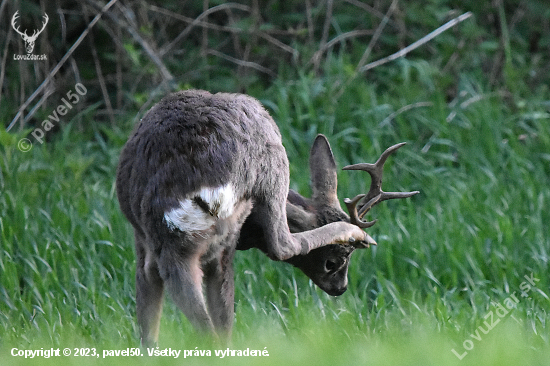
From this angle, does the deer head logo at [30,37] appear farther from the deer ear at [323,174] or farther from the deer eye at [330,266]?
the deer eye at [330,266]

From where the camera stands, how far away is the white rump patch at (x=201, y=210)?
142 inches

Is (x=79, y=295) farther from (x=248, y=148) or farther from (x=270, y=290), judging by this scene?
(x=248, y=148)

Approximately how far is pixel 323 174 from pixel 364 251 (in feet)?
4.83

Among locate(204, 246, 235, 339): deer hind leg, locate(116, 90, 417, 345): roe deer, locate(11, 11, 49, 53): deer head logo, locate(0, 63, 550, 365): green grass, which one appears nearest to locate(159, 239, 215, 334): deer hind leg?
locate(116, 90, 417, 345): roe deer

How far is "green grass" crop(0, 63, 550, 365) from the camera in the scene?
13.1 ft

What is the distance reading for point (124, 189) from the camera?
389 centimetres

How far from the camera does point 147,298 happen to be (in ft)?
13.1

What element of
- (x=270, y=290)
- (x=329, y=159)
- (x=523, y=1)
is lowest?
(x=270, y=290)

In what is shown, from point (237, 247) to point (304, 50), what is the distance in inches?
179

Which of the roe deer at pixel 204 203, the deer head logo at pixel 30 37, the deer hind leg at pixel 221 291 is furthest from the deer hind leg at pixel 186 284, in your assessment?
the deer head logo at pixel 30 37

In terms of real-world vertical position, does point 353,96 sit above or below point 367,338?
above

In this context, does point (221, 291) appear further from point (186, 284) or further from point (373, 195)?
point (373, 195)

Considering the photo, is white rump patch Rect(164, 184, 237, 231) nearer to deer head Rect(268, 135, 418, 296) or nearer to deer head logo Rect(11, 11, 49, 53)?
deer head Rect(268, 135, 418, 296)

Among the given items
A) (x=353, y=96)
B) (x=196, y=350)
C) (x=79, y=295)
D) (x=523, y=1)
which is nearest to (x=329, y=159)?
(x=196, y=350)
